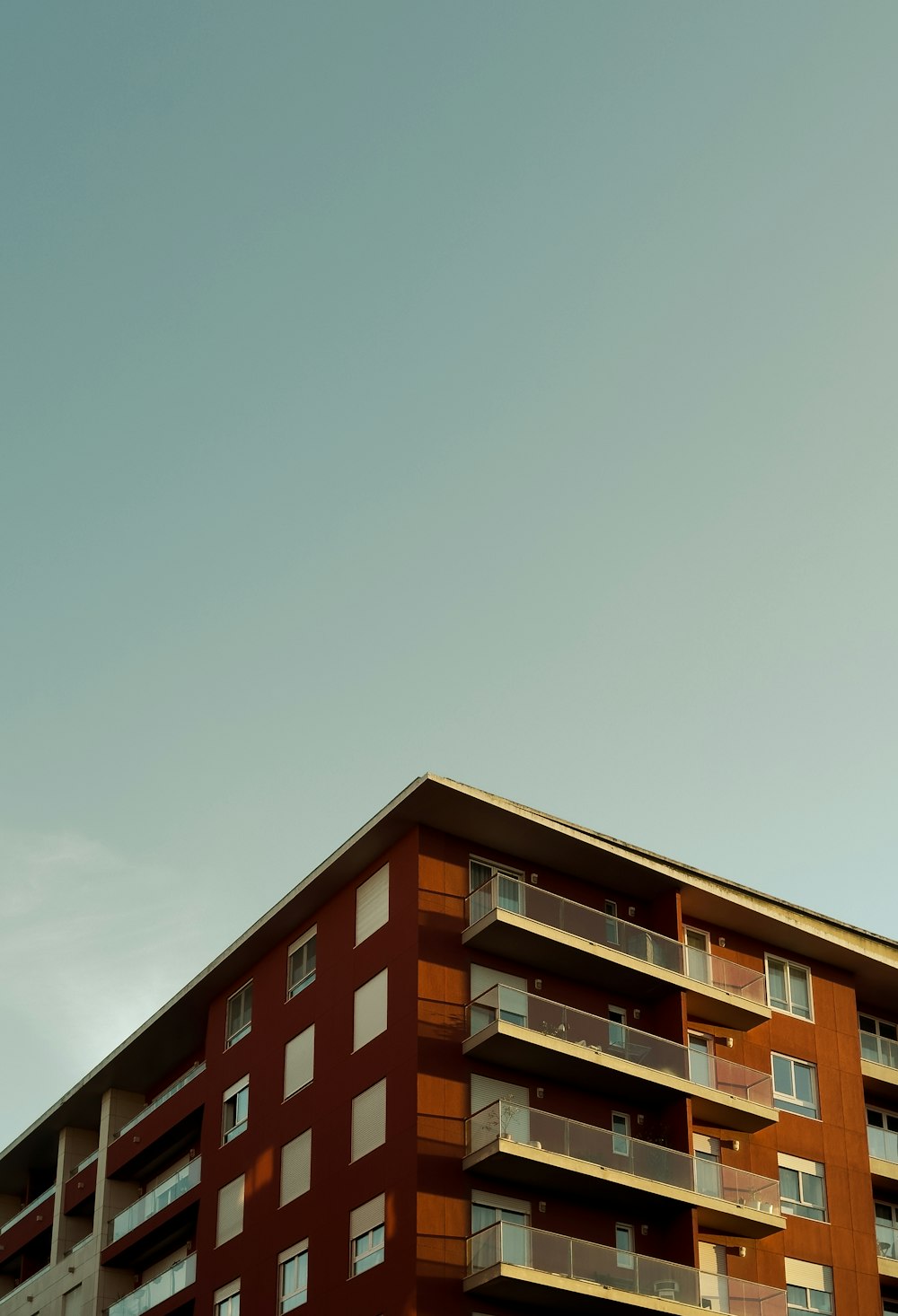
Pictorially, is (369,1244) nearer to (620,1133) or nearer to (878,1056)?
(620,1133)

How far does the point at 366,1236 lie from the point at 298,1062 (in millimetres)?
6145

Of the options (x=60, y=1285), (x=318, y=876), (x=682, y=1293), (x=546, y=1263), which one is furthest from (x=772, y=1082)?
(x=60, y=1285)

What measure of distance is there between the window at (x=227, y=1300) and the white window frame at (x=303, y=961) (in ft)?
23.2

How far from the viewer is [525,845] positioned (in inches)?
1638

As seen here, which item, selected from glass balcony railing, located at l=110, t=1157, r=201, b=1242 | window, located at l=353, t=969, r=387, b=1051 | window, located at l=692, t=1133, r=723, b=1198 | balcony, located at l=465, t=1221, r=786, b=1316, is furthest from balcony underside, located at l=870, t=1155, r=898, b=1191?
glass balcony railing, located at l=110, t=1157, r=201, b=1242

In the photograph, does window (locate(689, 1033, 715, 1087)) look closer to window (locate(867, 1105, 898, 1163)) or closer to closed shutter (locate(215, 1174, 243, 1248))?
window (locate(867, 1105, 898, 1163))

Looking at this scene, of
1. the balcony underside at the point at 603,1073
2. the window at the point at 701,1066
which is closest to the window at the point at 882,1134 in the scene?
the balcony underside at the point at 603,1073

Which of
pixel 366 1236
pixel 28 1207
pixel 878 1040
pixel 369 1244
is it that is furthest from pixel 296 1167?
pixel 28 1207

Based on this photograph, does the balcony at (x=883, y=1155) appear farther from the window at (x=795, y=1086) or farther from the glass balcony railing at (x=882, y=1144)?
the window at (x=795, y=1086)

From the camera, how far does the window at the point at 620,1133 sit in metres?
38.4

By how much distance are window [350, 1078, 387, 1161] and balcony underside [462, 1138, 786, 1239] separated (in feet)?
7.61

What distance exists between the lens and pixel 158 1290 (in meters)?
46.0

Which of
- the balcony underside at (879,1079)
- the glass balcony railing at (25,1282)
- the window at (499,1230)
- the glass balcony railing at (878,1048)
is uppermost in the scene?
the glass balcony railing at (878,1048)

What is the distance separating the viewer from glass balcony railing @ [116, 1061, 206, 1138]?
48.4m
